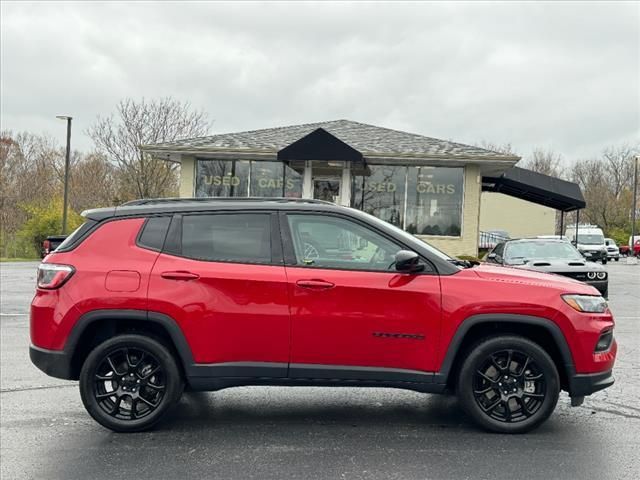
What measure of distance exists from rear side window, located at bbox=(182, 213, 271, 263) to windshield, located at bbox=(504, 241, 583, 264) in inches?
335

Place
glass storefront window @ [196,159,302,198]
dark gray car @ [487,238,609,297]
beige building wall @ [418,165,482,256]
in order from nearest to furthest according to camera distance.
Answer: dark gray car @ [487,238,609,297] < beige building wall @ [418,165,482,256] < glass storefront window @ [196,159,302,198]

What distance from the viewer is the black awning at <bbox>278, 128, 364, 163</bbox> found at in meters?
15.1

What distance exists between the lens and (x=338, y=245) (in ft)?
14.4

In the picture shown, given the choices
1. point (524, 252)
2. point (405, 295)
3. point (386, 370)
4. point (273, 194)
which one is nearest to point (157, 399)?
point (386, 370)

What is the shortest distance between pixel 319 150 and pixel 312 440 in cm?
1171

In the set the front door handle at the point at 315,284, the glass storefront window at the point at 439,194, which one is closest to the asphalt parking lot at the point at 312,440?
the front door handle at the point at 315,284

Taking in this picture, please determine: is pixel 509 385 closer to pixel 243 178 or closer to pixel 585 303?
pixel 585 303

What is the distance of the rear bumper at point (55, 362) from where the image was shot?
4270mm

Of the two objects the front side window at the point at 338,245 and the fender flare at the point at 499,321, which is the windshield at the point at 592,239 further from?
the front side window at the point at 338,245

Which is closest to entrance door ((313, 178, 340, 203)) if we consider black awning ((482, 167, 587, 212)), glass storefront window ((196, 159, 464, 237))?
glass storefront window ((196, 159, 464, 237))

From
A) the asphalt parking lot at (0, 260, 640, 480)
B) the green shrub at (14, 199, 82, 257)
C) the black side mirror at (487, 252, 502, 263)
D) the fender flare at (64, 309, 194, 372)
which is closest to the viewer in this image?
the asphalt parking lot at (0, 260, 640, 480)

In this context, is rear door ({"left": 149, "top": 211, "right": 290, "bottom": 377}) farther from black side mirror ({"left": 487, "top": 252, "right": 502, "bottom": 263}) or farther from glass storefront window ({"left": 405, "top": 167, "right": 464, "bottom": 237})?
glass storefront window ({"left": 405, "top": 167, "right": 464, "bottom": 237})

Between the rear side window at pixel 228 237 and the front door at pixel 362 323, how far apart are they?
388 mm

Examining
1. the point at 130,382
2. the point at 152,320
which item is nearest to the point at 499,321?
the point at 152,320
